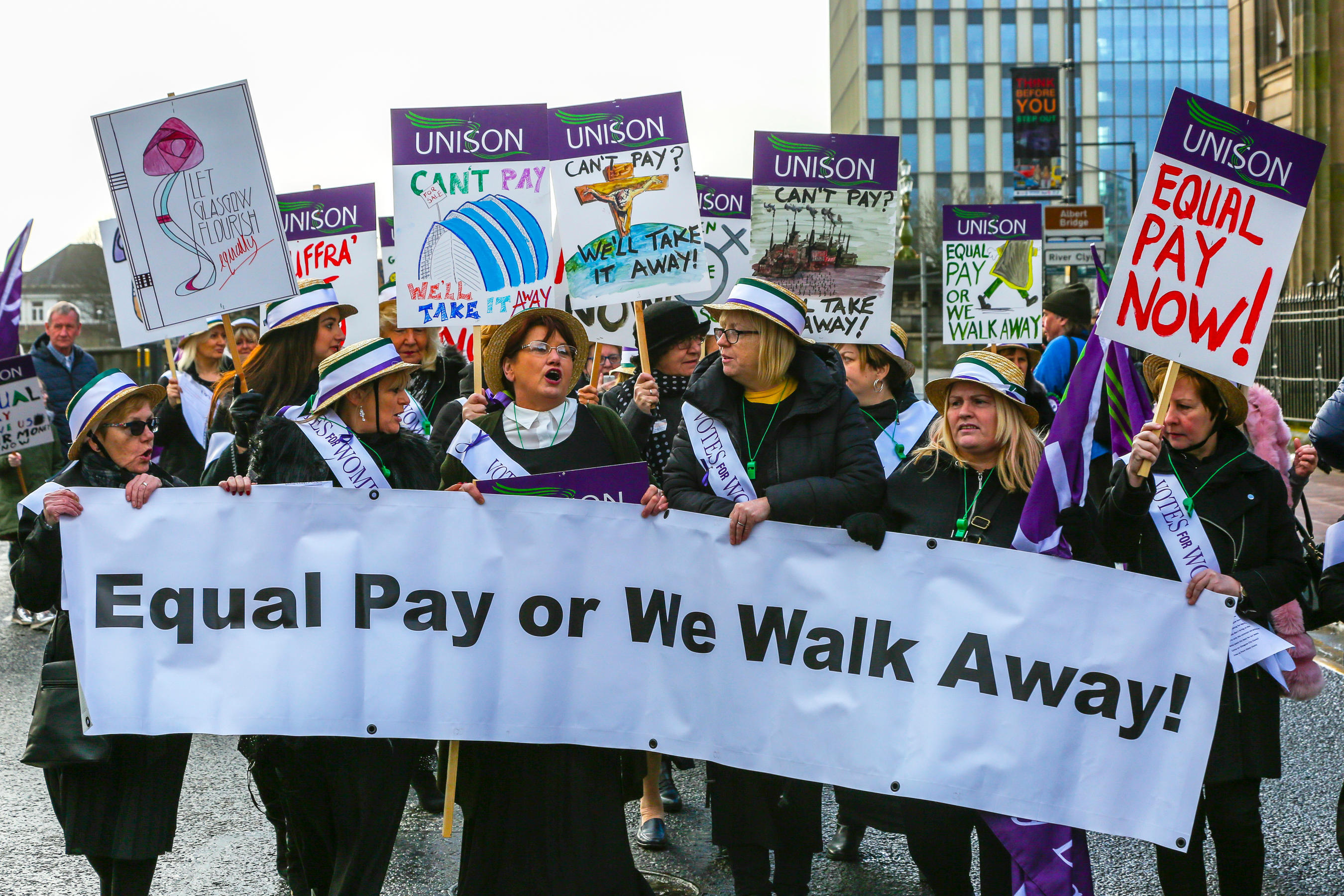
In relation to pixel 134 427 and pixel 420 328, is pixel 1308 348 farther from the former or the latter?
pixel 134 427

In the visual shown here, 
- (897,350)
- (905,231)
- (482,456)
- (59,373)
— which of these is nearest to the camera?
(482,456)

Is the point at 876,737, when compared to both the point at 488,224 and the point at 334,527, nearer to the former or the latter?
the point at 334,527

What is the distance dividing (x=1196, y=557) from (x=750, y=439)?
4.74 ft

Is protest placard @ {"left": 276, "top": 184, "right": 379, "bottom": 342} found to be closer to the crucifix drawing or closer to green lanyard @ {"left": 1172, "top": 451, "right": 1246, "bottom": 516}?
the crucifix drawing

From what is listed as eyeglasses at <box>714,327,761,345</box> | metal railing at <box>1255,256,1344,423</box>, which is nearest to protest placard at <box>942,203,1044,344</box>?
eyeglasses at <box>714,327,761,345</box>

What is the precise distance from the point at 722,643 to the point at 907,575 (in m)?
0.60

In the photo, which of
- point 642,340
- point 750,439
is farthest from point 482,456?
point 642,340

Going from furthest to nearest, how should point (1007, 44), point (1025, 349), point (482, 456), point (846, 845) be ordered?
1. point (1007, 44)
2. point (1025, 349)
3. point (846, 845)
4. point (482, 456)

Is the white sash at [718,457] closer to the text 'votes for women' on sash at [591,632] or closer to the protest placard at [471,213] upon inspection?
the text 'votes for women' on sash at [591,632]

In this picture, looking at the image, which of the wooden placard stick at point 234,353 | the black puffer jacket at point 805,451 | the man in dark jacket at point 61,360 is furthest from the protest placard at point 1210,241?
the man in dark jacket at point 61,360

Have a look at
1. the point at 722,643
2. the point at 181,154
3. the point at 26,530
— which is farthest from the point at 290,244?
the point at 722,643

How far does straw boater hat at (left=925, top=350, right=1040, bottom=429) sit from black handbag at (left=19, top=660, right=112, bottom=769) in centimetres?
275

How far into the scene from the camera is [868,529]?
13.2 ft

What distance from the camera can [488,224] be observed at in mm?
6457
